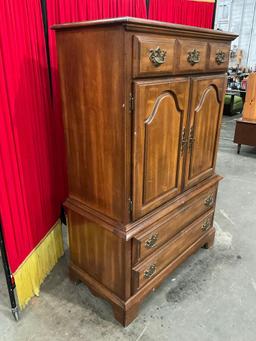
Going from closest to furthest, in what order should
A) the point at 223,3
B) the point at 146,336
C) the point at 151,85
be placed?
1. the point at 151,85
2. the point at 146,336
3. the point at 223,3

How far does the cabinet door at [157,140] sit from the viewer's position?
3.90ft

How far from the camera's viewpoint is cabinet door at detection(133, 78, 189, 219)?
1.19 metres

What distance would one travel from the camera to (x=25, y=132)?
1418 mm

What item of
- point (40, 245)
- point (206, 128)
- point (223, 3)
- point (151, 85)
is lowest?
point (40, 245)

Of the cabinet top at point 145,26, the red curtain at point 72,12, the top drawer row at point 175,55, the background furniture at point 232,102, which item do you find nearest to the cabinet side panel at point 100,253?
the red curtain at point 72,12

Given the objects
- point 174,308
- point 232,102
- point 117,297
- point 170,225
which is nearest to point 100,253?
point 117,297

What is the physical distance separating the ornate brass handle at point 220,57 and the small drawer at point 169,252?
3.31 feet

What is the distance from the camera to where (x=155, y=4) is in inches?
89.3

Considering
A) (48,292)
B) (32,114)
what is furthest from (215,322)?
(32,114)

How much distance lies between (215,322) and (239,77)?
631 cm

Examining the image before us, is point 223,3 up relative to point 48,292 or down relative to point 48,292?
up

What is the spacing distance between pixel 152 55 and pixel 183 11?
1849 mm

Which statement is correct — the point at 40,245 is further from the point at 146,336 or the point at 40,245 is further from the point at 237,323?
the point at 237,323

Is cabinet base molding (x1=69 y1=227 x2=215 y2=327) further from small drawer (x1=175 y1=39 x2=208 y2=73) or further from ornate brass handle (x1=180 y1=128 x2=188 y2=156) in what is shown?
small drawer (x1=175 y1=39 x2=208 y2=73)
